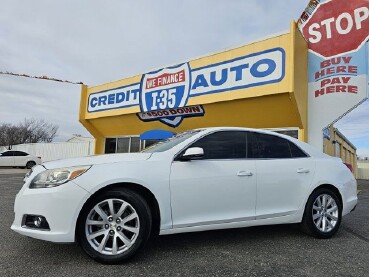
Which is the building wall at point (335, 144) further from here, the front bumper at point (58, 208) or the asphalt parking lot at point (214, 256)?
the front bumper at point (58, 208)

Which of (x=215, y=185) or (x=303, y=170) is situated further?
(x=303, y=170)

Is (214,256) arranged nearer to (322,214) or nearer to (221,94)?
(322,214)

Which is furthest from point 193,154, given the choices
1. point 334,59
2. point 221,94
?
point 334,59

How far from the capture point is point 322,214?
15.5 feet

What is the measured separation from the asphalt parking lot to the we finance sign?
24.5 feet

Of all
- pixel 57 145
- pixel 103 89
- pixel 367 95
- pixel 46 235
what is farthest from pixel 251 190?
pixel 57 145

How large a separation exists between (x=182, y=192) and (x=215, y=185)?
1.43 feet

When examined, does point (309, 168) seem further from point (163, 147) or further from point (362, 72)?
point (362, 72)

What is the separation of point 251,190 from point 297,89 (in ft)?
24.9

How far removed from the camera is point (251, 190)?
164 inches

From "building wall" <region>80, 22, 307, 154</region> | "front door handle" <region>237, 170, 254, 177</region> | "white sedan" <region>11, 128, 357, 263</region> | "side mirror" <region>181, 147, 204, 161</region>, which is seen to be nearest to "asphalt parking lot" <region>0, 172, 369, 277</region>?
"white sedan" <region>11, 128, 357, 263</region>

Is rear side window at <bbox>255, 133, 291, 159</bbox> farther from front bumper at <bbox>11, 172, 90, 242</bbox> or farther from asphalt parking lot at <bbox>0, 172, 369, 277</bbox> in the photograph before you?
front bumper at <bbox>11, 172, 90, 242</bbox>

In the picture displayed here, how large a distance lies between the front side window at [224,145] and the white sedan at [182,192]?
1cm

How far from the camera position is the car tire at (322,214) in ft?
15.1
